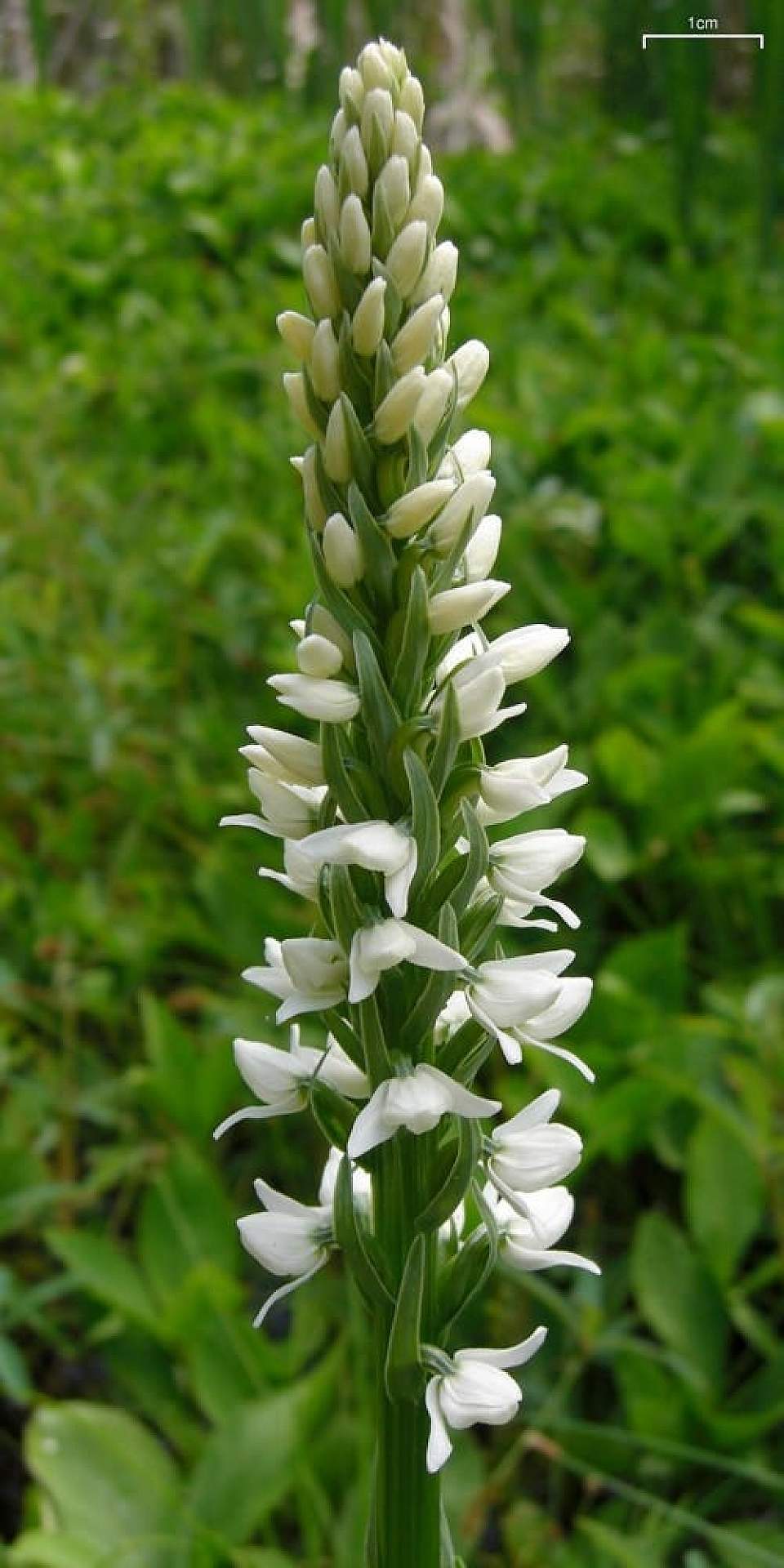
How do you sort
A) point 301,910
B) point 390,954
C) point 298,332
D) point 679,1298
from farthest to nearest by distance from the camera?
1. point 301,910
2. point 679,1298
3. point 298,332
4. point 390,954

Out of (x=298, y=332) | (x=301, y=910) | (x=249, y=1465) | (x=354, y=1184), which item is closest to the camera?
(x=298, y=332)

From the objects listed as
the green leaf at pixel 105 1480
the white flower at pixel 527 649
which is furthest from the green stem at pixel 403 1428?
the green leaf at pixel 105 1480

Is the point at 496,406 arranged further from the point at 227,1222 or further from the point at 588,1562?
the point at 588,1562

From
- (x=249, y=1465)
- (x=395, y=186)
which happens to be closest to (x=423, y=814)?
(x=395, y=186)

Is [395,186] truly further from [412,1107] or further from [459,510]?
[412,1107]

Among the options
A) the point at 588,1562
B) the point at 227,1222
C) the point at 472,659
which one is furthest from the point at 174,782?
the point at 472,659

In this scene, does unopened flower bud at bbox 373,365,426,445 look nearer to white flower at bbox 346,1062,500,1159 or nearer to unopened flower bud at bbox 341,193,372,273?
unopened flower bud at bbox 341,193,372,273

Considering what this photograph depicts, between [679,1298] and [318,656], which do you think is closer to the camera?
[318,656]
